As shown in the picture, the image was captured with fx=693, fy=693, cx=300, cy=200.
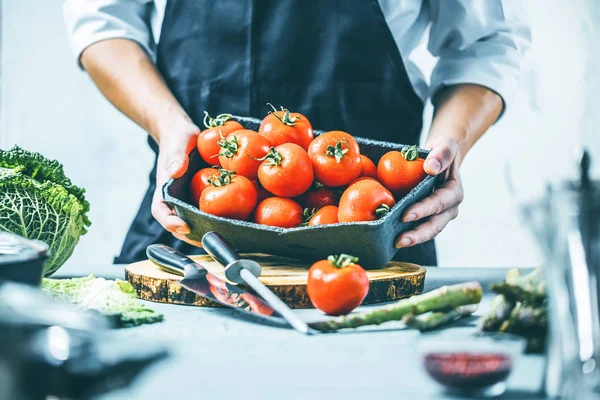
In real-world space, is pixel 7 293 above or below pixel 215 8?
below

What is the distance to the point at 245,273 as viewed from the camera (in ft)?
4.00

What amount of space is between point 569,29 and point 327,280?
108 inches

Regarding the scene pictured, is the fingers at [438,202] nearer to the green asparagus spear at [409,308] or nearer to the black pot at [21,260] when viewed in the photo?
the green asparagus spear at [409,308]

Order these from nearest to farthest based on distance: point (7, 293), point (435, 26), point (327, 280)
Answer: point (7, 293), point (327, 280), point (435, 26)

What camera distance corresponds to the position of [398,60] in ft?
6.15

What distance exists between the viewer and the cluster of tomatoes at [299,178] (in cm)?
135

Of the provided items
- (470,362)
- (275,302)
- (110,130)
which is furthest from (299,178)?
(110,130)

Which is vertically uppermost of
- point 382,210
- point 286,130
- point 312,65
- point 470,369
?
point 312,65

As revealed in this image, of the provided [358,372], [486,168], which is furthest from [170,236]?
[486,168]

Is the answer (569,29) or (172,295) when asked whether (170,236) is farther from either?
(569,29)

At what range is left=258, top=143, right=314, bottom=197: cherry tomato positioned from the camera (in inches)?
54.2

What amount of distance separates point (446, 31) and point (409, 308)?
113 cm

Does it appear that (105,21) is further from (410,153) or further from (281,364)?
(281,364)

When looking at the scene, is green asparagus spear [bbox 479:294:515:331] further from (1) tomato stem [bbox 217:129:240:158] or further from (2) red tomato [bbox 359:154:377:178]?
(1) tomato stem [bbox 217:129:240:158]
